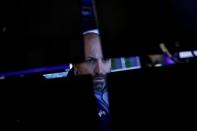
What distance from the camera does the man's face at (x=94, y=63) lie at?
5.08ft

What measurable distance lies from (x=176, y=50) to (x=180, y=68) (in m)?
0.18

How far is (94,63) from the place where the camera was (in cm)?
167

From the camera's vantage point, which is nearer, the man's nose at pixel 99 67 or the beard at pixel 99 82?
the beard at pixel 99 82

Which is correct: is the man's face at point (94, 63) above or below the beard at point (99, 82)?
above

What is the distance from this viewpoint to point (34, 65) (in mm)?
735

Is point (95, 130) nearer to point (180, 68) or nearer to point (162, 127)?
point (162, 127)

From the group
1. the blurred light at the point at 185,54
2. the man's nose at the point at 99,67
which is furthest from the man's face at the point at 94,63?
the blurred light at the point at 185,54

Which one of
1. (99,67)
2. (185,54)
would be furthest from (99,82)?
(185,54)

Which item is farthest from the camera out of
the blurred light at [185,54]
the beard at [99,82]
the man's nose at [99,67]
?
the man's nose at [99,67]

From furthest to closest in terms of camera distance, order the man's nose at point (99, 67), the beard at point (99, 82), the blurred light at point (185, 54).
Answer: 1. the man's nose at point (99, 67)
2. the beard at point (99, 82)
3. the blurred light at point (185, 54)

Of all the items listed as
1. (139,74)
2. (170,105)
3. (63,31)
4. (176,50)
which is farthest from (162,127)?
(63,31)

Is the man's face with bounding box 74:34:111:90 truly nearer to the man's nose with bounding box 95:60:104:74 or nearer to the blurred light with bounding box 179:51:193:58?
the man's nose with bounding box 95:60:104:74

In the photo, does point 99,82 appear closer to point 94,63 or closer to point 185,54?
point 94,63

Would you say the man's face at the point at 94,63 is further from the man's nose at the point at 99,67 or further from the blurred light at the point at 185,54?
the blurred light at the point at 185,54
